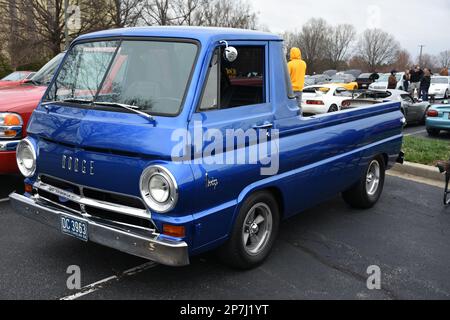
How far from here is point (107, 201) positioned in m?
3.56

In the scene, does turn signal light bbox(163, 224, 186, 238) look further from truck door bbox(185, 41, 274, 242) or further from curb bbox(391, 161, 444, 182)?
curb bbox(391, 161, 444, 182)

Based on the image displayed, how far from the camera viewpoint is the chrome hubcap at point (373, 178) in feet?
20.0

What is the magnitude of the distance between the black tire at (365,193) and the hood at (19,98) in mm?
4140

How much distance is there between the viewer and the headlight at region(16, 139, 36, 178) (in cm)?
403

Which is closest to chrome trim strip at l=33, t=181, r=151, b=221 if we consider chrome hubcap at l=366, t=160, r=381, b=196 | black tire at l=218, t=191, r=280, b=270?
black tire at l=218, t=191, r=280, b=270

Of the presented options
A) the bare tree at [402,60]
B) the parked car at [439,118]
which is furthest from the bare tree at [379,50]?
the parked car at [439,118]

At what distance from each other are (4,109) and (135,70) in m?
2.44

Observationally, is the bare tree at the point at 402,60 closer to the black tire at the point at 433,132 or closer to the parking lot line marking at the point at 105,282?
the black tire at the point at 433,132

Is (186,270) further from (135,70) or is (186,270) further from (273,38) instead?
(273,38)

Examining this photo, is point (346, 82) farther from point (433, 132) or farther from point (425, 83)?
point (433, 132)

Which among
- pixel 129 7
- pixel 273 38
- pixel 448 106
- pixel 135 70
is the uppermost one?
pixel 129 7

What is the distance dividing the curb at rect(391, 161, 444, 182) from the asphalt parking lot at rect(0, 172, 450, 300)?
2.39 m

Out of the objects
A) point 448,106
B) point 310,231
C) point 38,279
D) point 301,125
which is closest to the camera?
point 38,279
